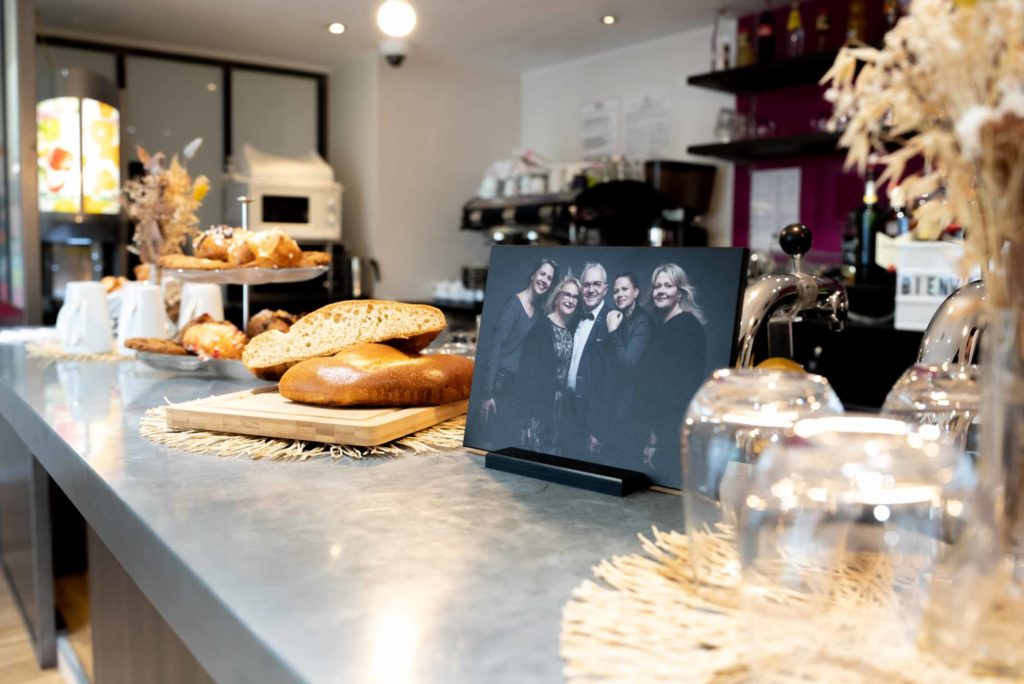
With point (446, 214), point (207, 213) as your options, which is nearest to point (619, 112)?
point (446, 214)

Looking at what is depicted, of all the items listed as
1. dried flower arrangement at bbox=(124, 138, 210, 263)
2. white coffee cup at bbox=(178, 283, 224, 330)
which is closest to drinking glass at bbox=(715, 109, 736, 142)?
dried flower arrangement at bbox=(124, 138, 210, 263)

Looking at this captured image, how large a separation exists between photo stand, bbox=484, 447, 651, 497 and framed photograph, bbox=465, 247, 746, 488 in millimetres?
12

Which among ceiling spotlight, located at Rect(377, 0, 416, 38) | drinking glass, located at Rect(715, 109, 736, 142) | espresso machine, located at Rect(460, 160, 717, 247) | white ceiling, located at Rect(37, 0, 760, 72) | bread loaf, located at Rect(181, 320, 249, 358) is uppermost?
white ceiling, located at Rect(37, 0, 760, 72)

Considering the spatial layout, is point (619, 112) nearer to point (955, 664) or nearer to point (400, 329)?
point (400, 329)

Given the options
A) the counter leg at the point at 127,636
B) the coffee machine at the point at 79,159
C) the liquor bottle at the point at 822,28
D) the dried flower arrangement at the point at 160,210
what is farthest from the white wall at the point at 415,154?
the counter leg at the point at 127,636

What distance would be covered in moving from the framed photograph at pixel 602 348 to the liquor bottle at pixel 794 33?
11.5ft

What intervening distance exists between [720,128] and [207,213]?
9.64ft

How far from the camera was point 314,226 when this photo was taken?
5.18 meters

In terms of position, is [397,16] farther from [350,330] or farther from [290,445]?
[290,445]

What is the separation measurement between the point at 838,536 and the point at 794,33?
13.3ft

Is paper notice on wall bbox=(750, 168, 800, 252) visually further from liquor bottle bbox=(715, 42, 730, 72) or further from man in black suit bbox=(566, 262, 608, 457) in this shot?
man in black suit bbox=(566, 262, 608, 457)

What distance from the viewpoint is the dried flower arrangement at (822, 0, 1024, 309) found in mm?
453

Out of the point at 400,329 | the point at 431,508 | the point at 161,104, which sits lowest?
the point at 431,508

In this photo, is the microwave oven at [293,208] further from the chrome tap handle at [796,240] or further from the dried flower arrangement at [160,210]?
the chrome tap handle at [796,240]
